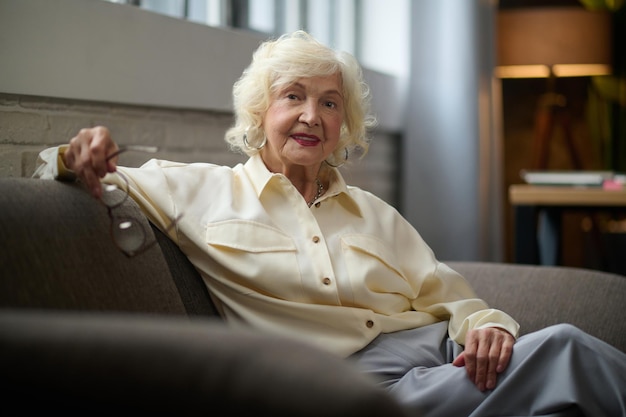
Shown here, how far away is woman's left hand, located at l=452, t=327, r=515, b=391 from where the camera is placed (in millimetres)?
1457

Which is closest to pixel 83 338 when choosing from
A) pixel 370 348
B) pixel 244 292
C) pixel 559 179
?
pixel 244 292

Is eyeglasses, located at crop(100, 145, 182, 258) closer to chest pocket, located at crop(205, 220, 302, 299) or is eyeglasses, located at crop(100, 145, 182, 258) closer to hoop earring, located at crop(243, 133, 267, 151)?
chest pocket, located at crop(205, 220, 302, 299)

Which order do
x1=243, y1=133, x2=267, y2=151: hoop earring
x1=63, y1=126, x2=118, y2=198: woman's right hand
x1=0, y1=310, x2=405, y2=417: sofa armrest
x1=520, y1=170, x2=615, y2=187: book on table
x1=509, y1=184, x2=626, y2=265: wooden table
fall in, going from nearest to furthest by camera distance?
→ x1=0, y1=310, x2=405, y2=417: sofa armrest < x1=63, y1=126, x2=118, y2=198: woman's right hand < x1=243, y1=133, x2=267, y2=151: hoop earring < x1=509, y1=184, x2=626, y2=265: wooden table < x1=520, y1=170, x2=615, y2=187: book on table

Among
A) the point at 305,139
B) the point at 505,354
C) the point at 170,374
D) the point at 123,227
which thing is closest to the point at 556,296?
the point at 505,354

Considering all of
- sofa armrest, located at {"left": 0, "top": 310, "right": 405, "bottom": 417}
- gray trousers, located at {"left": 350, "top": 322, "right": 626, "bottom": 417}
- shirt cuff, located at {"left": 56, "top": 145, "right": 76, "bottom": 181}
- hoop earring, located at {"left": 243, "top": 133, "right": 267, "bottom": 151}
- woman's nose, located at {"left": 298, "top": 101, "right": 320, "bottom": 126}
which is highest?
woman's nose, located at {"left": 298, "top": 101, "right": 320, "bottom": 126}

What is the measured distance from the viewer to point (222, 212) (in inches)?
63.1

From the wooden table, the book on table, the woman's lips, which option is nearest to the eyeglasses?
the woman's lips

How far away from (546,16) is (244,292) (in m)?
2.61

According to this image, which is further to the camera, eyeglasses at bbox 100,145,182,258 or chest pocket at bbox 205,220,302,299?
chest pocket at bbox 205,220,302,299

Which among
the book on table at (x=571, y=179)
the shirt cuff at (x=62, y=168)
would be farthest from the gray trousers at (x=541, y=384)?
the book on table at (x=571, y=179)

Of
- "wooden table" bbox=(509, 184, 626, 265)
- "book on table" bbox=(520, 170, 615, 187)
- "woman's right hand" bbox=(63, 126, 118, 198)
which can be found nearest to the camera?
Result: "woman's right hand" bbox=(63, 126, 118, 198)

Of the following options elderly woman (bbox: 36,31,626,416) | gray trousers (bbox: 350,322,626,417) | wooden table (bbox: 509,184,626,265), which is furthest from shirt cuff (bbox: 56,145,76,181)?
wooden table (bbox: 509,184,626,265)

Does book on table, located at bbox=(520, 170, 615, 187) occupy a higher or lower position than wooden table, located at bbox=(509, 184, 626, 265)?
higher

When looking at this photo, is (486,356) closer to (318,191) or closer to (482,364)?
(482,364)
